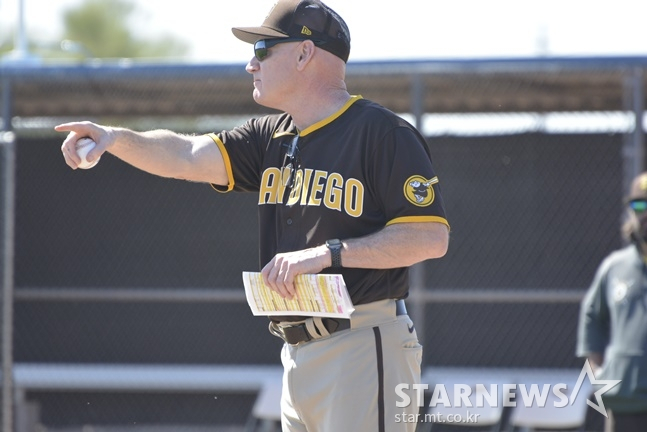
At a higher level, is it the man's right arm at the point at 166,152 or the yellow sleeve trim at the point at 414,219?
the man's right arm at the point at 166,152

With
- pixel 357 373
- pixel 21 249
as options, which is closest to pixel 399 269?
pixel 357 373

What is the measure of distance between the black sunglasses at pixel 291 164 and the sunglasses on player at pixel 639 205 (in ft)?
8.34

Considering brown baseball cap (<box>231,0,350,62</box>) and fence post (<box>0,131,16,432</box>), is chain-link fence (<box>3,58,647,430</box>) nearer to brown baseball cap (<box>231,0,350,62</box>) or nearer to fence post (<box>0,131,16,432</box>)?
fence post (<box>0,131,16,432</box>)

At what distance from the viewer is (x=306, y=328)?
3336mm

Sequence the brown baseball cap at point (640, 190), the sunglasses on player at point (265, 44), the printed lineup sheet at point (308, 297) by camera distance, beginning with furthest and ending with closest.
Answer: the brown baseball cap at point (640, 190) → the sunglasses on player at point (265, 44) → the printed lineup sheet at point (308, 297)

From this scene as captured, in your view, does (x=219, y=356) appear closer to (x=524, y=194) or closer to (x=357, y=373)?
(x=524, y=194)

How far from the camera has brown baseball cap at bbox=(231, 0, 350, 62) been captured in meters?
3.43

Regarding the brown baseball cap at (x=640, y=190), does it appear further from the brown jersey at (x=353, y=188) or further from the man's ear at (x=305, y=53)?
the man's ear at (x=305, y=53)

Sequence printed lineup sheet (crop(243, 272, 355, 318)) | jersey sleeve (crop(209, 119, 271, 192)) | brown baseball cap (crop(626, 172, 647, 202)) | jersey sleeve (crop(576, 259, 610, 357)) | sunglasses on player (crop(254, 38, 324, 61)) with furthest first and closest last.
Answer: jersey sleeve (crop(576, 259, 610, 357)) < brown baseball cap (crop(626, 172, 647, 202)) < jersey sleeve (crop(209, 119, 271, 192)) < sunglasses on player (crop(254, 38, 324, 61)) < printed lineup sheet (crop(243, 272, 355, 318))

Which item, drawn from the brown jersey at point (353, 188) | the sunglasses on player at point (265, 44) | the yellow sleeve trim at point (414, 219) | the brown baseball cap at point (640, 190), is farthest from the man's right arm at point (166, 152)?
the brown baseball cap at point (640, 190)

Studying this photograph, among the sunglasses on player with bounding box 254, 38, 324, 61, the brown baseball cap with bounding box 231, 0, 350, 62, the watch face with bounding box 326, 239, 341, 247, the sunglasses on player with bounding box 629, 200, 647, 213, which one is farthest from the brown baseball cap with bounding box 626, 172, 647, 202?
the watch face with bounding box 326, 239, 341, 247

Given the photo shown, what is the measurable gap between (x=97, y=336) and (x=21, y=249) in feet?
3.54

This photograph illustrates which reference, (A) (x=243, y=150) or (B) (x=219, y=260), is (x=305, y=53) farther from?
(B) (x=219, y=260)

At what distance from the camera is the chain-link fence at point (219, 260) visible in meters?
8.54
